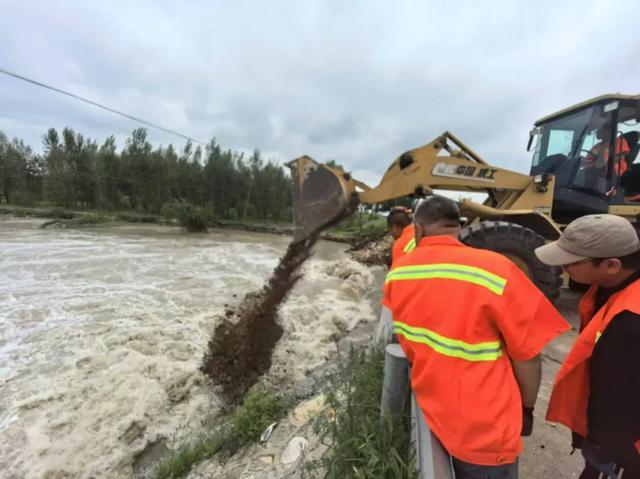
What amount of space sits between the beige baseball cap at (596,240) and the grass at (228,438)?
121 inches

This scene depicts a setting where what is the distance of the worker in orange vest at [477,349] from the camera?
1.28 meters

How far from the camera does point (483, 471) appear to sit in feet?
4.63

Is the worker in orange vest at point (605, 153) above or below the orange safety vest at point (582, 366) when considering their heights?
above

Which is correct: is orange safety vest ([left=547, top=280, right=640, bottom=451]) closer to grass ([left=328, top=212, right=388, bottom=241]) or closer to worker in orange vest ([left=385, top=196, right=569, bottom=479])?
worker in orange vest ([left=385, top=196, right=569, bottom=479])

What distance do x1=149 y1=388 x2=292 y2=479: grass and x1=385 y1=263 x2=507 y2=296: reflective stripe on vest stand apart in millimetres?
2610

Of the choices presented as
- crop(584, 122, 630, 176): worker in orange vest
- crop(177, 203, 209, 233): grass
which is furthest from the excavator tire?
crop(177, 203, 209, 233): grass

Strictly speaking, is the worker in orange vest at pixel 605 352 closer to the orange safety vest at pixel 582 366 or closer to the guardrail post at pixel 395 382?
the orange safety vest at pixel 582 366

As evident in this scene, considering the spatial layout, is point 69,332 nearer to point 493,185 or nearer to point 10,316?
point 10,316

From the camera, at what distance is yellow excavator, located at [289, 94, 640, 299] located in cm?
505

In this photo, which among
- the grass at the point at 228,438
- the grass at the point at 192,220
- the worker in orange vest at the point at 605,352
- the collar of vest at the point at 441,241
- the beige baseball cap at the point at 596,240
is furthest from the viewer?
the grass at the point at 192,220

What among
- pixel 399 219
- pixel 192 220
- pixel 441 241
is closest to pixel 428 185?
pixel 399 219

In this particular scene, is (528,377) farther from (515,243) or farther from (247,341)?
(247,341)

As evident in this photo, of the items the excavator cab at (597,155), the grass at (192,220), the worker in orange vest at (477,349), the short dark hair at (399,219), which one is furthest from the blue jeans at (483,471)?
the grass at (192,220)

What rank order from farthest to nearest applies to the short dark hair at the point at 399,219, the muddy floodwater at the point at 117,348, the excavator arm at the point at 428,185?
the excavator arm at the point at 428,185
the short dark hair at the point at 399,219
the muddy floodwater at the point at 117,348
